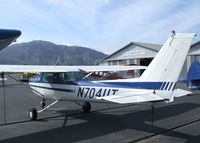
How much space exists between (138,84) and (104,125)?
69.0 inches

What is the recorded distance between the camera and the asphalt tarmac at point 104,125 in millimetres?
7633

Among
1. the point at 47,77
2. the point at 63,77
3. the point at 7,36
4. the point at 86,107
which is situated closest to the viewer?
the point at 7,36

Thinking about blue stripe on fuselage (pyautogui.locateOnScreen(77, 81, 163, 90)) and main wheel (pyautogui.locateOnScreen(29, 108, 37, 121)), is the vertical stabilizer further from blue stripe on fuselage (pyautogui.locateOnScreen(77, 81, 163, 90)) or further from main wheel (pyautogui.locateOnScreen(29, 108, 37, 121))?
main wheel (pyautogui.locateOnScreen(29, 108, 37, 121))

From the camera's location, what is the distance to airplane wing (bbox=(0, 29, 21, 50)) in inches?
148

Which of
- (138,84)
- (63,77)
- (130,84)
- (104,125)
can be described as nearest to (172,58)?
(138,84)

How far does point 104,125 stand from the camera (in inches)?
362

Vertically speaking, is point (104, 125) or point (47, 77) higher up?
point (47, 77)

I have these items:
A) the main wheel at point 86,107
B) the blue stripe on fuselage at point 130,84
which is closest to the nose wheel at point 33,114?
the blue stripe on fuselage at point 130,84

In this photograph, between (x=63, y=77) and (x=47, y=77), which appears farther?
(x=47, y=77)

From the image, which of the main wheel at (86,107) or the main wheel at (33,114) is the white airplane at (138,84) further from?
the main wheel at (86,107)

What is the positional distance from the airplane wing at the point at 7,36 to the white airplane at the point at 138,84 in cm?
387

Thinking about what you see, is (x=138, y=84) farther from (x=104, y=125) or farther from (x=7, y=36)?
(x=7, y=36)

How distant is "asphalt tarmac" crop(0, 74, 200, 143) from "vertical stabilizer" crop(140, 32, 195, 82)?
94 centimetres

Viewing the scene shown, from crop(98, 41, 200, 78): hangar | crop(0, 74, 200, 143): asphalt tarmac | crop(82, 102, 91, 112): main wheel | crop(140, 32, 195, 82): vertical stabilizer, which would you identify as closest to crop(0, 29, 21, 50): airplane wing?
crop(0, 74, 200, 143): asphalt tarmac
